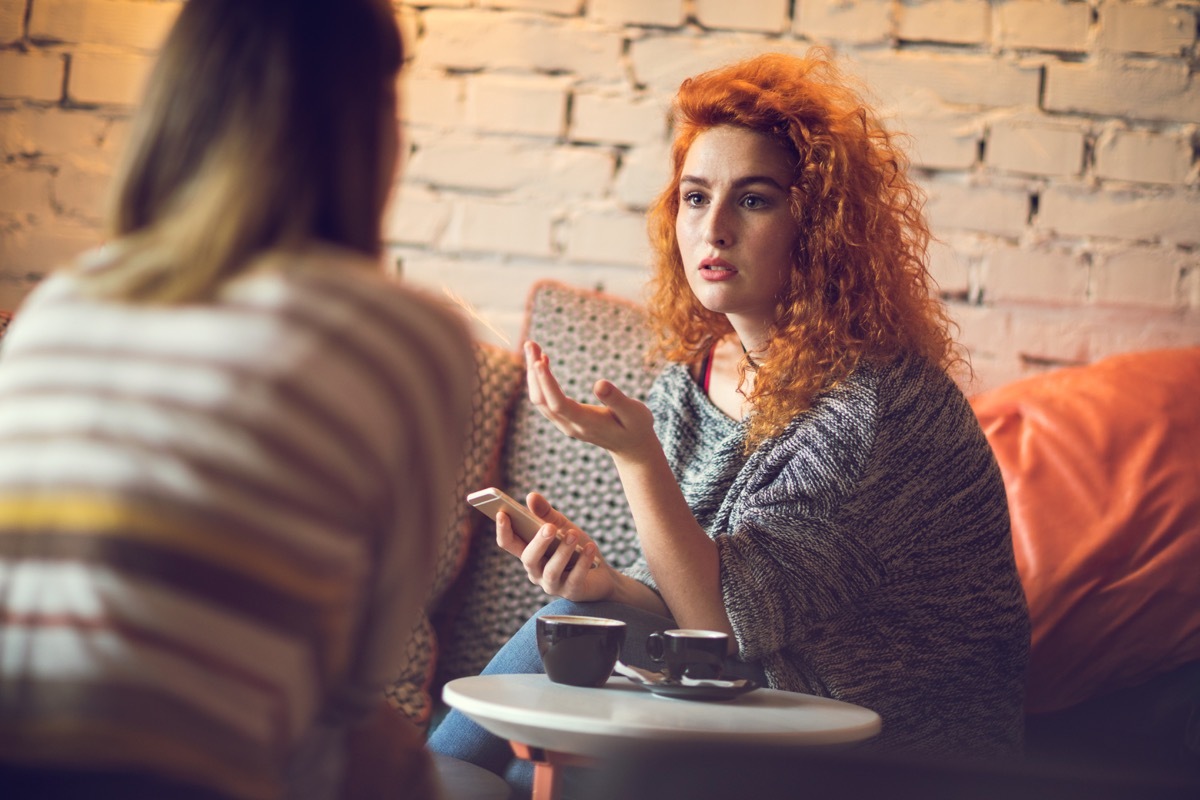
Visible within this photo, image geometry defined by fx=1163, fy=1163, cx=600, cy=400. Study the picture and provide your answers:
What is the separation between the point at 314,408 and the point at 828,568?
2.67 ft

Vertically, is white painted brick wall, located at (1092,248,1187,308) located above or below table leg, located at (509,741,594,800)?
above

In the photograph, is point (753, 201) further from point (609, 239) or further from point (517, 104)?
point (517, 104)

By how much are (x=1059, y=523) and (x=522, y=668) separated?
737 millimetres

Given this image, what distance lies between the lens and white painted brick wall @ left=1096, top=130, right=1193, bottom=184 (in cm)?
184

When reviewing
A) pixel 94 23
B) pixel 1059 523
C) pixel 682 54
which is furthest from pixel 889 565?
pixel 94 23

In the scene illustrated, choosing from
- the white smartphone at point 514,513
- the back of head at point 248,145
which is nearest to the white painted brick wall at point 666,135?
the white smartphone at point 514,513

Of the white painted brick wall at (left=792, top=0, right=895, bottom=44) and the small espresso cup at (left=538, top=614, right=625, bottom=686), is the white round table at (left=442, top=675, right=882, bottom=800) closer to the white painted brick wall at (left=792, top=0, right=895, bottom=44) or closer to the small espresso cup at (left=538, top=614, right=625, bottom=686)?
the small espresso cup at (left=538, top=614, right=625, bottom=686)

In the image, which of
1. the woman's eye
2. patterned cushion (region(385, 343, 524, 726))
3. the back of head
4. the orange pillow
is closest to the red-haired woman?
the woman's eye

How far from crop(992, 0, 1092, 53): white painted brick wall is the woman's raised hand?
110 centimetres

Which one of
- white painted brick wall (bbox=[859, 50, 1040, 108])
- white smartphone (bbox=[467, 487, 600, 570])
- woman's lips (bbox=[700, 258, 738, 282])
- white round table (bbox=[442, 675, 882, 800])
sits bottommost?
white round table (bbox=[442, 675, 882, 800])

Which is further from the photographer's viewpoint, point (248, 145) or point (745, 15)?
point (745, 15)

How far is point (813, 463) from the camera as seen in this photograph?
1300mm

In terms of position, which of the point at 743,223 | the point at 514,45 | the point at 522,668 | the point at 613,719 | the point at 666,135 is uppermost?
the point at 514,45

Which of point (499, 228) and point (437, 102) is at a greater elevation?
point (437, 102)
